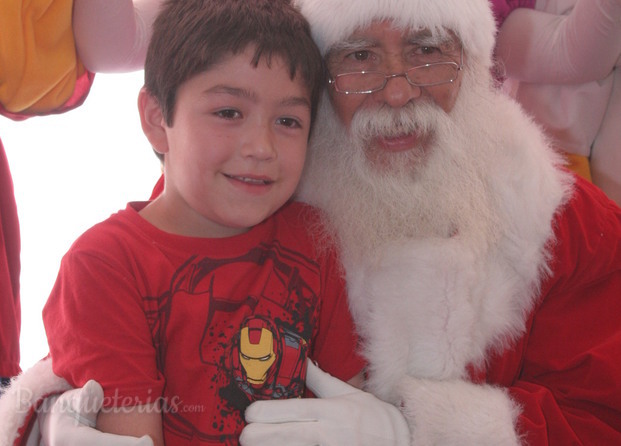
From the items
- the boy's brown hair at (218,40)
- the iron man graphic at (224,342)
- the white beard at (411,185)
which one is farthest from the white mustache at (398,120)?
the iron man graphic at (224,342)

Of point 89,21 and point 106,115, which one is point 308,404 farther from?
point 106,115

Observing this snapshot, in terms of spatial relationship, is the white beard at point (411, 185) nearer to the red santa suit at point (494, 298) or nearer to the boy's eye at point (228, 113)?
the red santa suit at point (494, 298)

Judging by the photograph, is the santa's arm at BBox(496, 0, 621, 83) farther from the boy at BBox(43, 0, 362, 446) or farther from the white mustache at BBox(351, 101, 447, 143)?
the boy at BBox(43, 0, 362, 446)

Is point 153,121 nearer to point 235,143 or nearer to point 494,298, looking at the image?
point 235,143

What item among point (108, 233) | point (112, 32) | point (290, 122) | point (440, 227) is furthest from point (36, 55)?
point (440, 227)

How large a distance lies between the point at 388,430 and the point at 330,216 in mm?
492

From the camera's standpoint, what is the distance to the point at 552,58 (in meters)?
1.90

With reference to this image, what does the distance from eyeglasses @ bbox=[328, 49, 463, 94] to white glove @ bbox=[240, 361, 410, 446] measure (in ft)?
2.15

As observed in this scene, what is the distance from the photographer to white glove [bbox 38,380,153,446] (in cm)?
114

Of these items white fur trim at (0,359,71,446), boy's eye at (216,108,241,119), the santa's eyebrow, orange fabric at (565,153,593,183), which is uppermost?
the santa's eyebrow

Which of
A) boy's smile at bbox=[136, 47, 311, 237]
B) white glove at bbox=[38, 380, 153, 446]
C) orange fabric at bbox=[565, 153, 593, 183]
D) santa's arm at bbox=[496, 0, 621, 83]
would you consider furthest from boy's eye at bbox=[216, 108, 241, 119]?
orange fabric at bbox=[565, 153, 593, 183]

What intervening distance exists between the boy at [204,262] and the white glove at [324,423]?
0.06m

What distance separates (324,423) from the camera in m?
1.28

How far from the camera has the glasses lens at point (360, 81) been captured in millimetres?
1446
